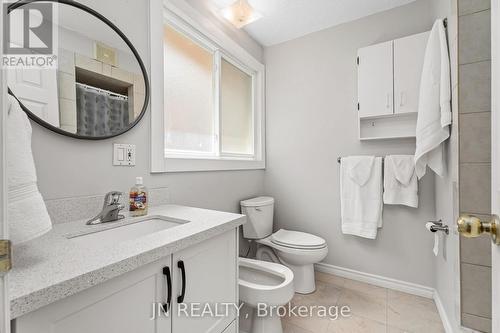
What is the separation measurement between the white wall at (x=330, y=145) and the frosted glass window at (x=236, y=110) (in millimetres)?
242

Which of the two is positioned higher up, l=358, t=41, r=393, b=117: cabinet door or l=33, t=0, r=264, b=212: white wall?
l=358, t=41, r=393, b=117: cabinet door

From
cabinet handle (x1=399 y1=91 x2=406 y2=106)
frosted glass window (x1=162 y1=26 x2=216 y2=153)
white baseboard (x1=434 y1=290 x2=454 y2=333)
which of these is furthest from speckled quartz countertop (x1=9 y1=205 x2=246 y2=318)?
cabinet handle (x1=399 y1=91 x2=406 y2=106)

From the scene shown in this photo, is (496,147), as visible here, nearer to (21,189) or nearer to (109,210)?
(21,189)

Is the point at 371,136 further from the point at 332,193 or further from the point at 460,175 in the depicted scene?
the point at 460,175

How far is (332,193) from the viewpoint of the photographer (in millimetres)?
2158

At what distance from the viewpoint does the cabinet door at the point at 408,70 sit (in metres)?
1.70

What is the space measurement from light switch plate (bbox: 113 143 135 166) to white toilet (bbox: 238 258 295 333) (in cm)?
93

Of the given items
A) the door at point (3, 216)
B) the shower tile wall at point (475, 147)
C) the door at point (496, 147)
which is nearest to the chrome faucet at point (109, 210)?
the door at point (3, 216)

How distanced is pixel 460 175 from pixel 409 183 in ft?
2.68

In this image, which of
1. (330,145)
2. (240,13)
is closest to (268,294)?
(330,145)

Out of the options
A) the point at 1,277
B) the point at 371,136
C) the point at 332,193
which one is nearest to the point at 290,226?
the point at 332,193

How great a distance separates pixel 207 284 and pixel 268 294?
1.56 ft

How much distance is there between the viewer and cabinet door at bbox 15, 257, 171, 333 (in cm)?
48

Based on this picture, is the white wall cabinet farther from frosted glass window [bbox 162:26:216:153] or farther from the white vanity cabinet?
the white vanity cabinet
